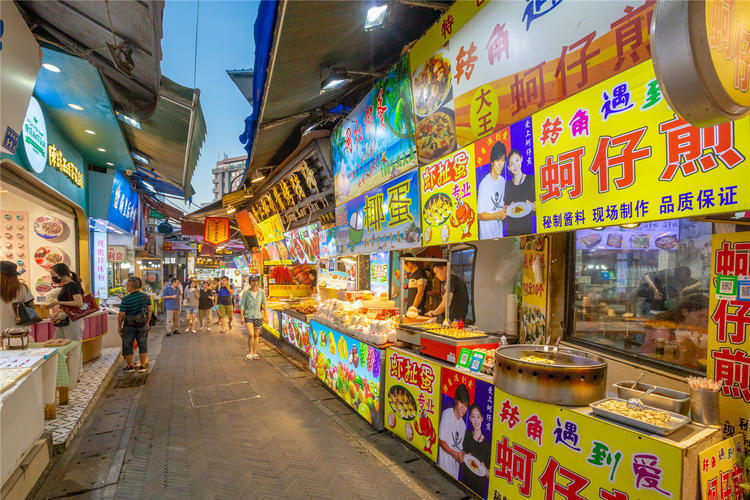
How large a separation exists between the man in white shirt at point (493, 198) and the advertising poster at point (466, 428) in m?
1.51

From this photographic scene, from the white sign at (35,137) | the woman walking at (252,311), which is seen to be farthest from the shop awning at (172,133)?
the woman walking at (252,311)

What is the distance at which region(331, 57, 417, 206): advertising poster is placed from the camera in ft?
18.1

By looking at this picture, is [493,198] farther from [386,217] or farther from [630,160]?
[386,217]

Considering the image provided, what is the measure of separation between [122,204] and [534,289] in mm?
13841

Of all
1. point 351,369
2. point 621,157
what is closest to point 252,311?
point 351,369

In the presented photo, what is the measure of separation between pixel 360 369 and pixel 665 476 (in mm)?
4212

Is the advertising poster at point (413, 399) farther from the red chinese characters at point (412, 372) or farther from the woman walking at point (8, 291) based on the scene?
the woman walking at point (8, 291)

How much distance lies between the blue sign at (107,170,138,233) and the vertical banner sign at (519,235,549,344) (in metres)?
12.1

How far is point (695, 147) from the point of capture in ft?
7.38

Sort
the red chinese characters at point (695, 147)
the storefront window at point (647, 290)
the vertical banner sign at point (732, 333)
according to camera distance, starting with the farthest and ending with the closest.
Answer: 1. the storefront window at point (647, 290)
2. the vertical banner sign at point (732, 333)
3. the red chinese characters at point (695, 147)

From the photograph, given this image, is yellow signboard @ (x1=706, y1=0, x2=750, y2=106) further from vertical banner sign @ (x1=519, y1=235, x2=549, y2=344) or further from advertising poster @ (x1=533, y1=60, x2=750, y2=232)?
vertical banner sign @ (x1=519, y1=235, x2=549, y2=344)

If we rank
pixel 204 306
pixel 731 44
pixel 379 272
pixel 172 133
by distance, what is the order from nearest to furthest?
pixel 731 44 → pixel 172 133 → pixel 379 272 → pixel 204 306

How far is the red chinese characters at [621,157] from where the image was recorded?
2.56 meters

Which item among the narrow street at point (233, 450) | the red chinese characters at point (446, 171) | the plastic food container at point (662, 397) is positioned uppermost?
the red chinese characters at point (446, 171)
